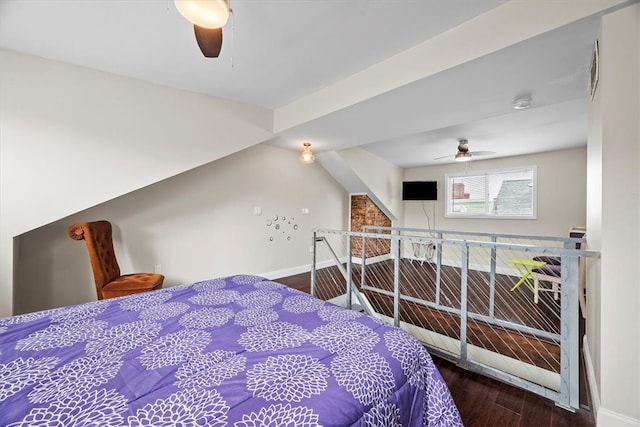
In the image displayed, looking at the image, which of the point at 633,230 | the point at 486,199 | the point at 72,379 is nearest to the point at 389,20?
the point at 633,230

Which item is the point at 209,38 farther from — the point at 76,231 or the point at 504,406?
the point at 504,406

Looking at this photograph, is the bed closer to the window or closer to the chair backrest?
the chair backrest

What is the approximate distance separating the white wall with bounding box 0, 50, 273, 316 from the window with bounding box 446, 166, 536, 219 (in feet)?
16.3

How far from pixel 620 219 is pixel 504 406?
1.27 meters

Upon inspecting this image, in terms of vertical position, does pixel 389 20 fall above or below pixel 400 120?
above

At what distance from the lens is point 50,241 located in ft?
8.54

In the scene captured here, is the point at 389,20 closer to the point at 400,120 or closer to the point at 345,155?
the point at 400,120

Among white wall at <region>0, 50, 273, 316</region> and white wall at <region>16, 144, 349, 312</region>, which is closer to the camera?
white wall at <region>0, 50, 273, 316</region>

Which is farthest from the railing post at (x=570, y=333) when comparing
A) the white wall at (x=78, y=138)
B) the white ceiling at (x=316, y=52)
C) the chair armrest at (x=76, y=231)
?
A: the chair armrest at (x=76, y=231)

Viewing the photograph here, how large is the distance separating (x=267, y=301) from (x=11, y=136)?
234cm

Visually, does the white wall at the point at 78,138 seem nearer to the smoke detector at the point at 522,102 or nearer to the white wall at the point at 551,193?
the smoke detector at the point at 522,102

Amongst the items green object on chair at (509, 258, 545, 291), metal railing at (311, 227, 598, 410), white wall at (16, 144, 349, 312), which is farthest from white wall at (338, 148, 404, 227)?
green object on chair at (509, 258, 545, 291)

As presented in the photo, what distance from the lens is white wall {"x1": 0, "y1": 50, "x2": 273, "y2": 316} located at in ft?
6.70

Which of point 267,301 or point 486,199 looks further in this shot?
point 486,199
